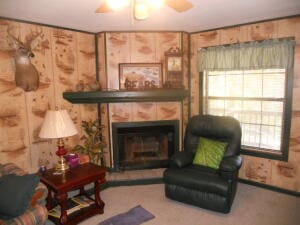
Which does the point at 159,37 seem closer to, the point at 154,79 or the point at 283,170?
the point at 154,79

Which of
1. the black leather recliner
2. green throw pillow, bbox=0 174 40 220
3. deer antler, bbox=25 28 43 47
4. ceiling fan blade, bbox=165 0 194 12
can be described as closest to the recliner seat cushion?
the black leather recliner

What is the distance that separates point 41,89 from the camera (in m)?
3.12

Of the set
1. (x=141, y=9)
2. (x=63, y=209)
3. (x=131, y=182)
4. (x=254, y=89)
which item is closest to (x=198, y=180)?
(x=131, y=182)

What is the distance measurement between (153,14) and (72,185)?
2.22 metres

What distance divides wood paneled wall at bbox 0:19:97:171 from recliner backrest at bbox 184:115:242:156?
1.60m

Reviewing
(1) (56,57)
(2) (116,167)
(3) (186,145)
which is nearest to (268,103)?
(3) (186,145)

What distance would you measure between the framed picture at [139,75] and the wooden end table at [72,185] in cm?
140

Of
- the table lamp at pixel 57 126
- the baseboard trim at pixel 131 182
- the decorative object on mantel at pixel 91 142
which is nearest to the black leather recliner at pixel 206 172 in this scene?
the baseboard trim at pixel 131 182

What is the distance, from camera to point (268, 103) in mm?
3281

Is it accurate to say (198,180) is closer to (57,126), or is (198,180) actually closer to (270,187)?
(270,187)

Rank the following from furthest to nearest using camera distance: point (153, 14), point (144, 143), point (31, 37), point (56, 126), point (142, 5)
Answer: point (144, 143)
point (31, 37)
point (153, 14)
point (56, 126)
point (142, 5)

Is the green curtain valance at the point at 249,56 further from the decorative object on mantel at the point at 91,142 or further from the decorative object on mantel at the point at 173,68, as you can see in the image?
the decorative object on mantel at the point at 91,142

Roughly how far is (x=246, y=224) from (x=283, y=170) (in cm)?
113

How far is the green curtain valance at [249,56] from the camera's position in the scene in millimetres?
2963
